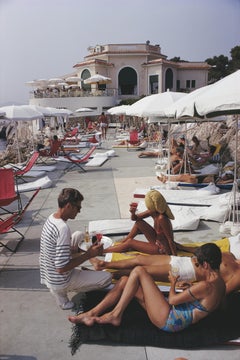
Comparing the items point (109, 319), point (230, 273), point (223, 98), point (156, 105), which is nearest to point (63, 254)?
point (109, 319)

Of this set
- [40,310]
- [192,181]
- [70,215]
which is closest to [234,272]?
[70,215]

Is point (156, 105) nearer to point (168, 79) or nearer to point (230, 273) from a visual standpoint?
point (230, 273)

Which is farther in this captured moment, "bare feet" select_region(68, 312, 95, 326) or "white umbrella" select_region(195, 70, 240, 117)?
"white umbrella" select_region(195, 70, 240, 117)

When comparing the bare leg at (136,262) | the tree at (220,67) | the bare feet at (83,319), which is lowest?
the bare feet at (83,319)

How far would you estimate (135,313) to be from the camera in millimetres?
2959

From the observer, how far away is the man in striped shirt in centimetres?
292

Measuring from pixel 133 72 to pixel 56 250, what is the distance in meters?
39.3

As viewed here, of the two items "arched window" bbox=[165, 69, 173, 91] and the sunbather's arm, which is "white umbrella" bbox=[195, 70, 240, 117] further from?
"arched window" bbox=[165, 69, 173, 91]

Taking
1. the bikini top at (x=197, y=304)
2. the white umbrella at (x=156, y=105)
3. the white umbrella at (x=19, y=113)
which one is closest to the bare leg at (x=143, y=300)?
the bikini top at (x=197, y=304)

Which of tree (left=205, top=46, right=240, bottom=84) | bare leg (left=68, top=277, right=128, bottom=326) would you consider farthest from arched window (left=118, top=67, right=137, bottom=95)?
bare leg (left=68, top=277, right=128, bottom=326)

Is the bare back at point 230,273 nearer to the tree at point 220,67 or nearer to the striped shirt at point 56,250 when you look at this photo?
the striped shirt at point 56,250

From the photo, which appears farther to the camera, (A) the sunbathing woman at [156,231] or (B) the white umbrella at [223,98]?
(B) the white umbrella at [223,98]

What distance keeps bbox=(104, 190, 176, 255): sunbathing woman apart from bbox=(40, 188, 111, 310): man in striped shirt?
92cm

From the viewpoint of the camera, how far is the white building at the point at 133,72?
38250 mm
